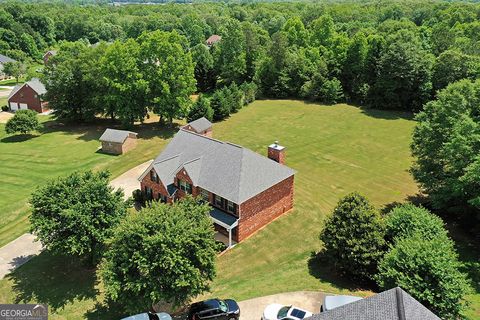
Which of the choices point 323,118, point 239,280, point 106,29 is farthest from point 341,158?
point 106,29

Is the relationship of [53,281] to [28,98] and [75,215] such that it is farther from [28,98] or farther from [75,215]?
[28,98]

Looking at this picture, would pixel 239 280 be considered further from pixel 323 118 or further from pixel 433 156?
pixel 323 118

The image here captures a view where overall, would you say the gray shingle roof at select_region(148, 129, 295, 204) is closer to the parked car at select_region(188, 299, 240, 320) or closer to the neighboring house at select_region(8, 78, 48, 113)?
the parked car at select_region(188, 299, 240, 320)

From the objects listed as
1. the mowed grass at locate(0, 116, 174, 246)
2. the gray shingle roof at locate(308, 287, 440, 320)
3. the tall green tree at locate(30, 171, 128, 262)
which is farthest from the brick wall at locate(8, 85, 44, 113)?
the gray shingle roof at locate(308, 287, 440, 320)

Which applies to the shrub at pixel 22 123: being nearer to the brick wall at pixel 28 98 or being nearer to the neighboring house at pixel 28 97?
the neighboring house at pixel 28 97

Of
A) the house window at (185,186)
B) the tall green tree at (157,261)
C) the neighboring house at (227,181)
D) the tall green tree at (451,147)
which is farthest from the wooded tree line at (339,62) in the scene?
the tall green tree at (157,261)

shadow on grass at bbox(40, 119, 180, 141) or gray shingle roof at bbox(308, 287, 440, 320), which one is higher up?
gray shingle roof at bbox(308, 287, 440, 320)

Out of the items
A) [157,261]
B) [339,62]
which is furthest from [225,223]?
[339,62]
